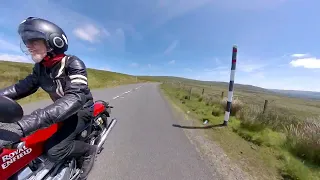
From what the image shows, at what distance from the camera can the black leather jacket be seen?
5.37ft

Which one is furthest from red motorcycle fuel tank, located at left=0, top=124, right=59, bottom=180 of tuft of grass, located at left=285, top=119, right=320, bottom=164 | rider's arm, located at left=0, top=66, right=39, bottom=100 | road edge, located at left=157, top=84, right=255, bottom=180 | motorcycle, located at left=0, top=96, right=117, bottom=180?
tuft of grass, located at left=285, top=119, right=320, bottom=164

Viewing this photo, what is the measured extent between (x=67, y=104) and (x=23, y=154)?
0.59 metres

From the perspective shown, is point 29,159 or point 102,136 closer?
point 29,159

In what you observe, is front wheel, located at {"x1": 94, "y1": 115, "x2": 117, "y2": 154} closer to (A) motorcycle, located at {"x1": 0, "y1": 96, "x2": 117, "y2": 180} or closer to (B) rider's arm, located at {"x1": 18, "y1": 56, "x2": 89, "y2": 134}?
(A) motorcycle, located at {"x1": 0, "y1": 96, "x2": 117, "y2": 180}

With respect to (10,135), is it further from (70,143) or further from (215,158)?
(215,158)

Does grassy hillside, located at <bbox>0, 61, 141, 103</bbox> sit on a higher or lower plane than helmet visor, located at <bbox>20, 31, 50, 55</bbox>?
lower

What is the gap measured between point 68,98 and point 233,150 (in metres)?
4.10

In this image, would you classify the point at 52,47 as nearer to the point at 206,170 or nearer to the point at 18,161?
the point at 18,161

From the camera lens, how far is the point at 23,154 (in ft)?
5.67

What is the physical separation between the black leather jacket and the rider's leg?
0.32 meters

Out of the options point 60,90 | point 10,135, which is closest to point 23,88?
point 60,90

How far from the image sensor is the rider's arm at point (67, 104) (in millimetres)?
1585

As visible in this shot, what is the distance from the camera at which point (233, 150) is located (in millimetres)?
4590

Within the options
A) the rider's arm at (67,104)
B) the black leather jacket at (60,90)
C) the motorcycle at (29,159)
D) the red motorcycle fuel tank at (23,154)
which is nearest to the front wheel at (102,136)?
the motorcycle at (29,159)
